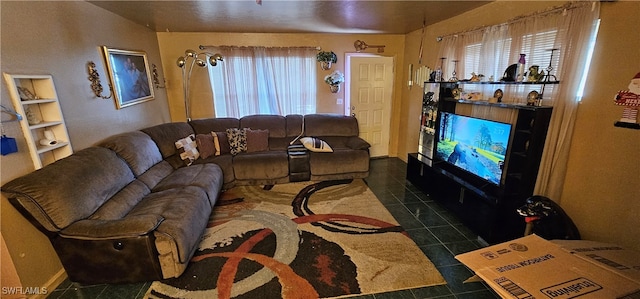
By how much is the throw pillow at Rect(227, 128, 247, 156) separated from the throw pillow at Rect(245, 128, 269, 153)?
0.19 feet

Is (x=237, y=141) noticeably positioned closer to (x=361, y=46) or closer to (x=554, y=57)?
(x=361, y=46)

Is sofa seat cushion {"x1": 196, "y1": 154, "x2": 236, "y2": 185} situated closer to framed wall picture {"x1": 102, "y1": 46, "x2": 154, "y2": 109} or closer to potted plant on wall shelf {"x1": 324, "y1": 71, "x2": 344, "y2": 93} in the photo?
framed wall picture {"x1": 102, "y1": 46, "x2": 154, "y2": 109}

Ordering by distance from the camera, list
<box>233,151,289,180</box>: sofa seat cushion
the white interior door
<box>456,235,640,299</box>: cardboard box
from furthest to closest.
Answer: the white interior door < <box>233,151,289,180</box>: sofa seat cushion < <box>456,235,640,299</box>: cardboard box

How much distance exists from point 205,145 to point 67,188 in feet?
6.26

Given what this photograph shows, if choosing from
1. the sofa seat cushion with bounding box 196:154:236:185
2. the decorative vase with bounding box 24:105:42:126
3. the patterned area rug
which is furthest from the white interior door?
the decorative vase with bounding box 24:105:42:126

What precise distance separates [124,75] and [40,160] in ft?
5.04

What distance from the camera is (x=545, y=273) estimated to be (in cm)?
121

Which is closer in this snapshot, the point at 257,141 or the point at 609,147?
the point at 609,147

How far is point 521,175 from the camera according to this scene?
2.22 meters

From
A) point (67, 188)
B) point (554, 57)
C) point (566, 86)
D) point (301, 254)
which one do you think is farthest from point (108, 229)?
point (554, 57)

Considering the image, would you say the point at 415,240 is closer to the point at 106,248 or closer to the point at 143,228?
the point at 143,228

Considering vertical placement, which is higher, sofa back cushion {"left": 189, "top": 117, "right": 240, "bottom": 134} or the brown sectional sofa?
sofa back cushion {"left": 189, "top": 117, "right": 240, "bottom": 134}

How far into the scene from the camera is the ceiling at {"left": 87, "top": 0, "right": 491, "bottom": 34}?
2.70 m

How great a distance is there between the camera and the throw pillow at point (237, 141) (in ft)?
12.8
